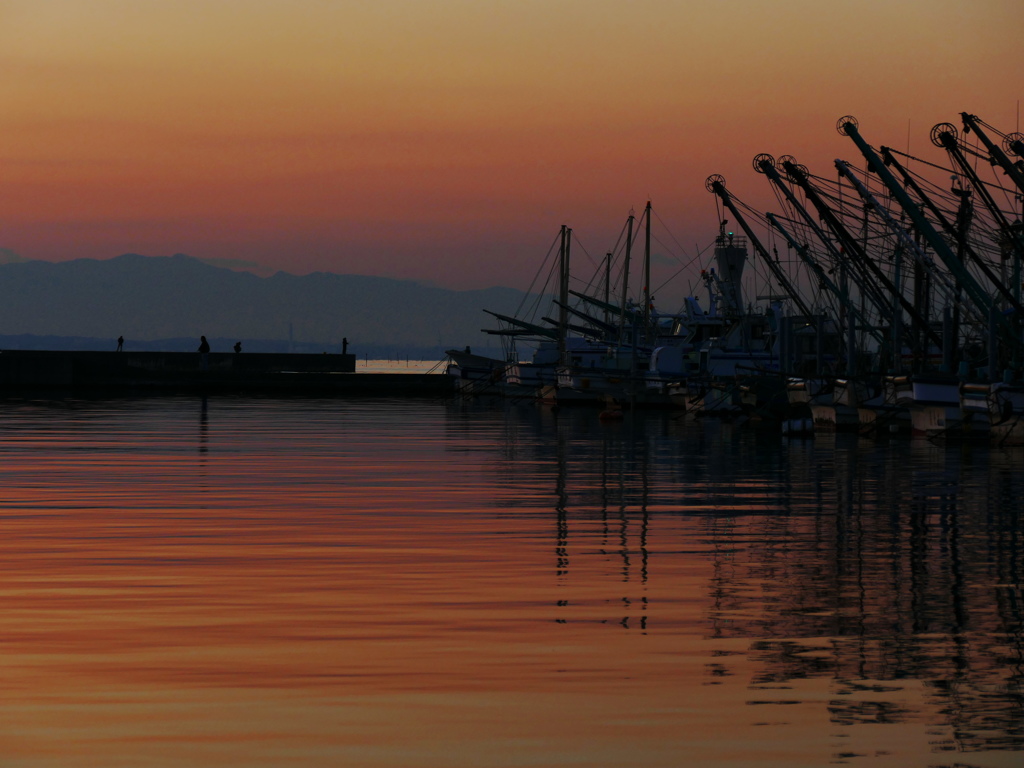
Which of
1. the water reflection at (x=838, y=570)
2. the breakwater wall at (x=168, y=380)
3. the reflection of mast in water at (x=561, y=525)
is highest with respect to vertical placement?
the breakwater wall at (x=168, y=380)

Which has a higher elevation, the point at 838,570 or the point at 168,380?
the point at 168,380

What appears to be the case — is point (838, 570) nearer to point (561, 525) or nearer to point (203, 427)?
point (561, 525)

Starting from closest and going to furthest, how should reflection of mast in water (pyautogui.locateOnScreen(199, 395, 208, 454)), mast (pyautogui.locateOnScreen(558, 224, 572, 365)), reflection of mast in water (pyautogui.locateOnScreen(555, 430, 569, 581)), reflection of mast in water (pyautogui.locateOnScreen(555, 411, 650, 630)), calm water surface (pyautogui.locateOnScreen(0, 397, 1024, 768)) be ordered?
1. calm water surface (pyautogui.locateOnScreen(0, 397, 1024, 768))
2. reflection of mast in water (pyautogui.locateOnScreen(555, 411, 650, 630))
3. reflection of mast in water (pyautogui.locateOnScreen(555, 430, 569, 581))
4. reflection of mast in water (pyautogui.locateOnScreen(199, 395, 208, 454))
5. mast (pyautogui.locateOnScreen(558, 224, 572, 365))

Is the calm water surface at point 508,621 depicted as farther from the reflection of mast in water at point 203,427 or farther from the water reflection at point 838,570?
the reflection of mast in water at point 203,427

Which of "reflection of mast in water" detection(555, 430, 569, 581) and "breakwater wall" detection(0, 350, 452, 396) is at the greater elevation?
"breakwater wall" detection(0, 350, 452, 396)

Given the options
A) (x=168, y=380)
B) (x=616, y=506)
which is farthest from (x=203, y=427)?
(x=168, y=380)

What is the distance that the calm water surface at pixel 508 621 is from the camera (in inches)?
409

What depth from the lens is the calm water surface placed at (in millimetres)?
10391

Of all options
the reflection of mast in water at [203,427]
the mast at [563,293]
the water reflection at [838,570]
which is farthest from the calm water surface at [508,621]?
the mast at [563,293]

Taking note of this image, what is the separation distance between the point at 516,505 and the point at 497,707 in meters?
17.2

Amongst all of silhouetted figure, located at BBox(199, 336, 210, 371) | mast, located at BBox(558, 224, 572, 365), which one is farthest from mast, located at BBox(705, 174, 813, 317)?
silhouetted figure, located at BBox(199, 336, 210, 371)

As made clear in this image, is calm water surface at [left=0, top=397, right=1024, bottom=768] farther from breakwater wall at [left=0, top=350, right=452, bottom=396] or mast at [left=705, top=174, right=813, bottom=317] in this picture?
breakwater wall at [left=0, top=350, right=452, bottom=396]

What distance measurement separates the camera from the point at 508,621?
1512cm

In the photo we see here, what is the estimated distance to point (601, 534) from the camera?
2348 cm
